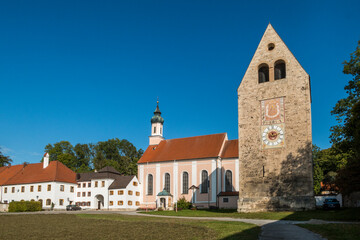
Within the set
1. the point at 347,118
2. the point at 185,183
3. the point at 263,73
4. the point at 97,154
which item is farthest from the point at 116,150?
the point at 347,118

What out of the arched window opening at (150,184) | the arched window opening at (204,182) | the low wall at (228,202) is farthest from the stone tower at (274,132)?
the arched window opening at (150,184)

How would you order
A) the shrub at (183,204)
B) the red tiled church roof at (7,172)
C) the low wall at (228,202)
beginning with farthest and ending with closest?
1. the red tiled church roof at (7,172)
2. the shrub at (183,204)
3. the low wall at (228,202)

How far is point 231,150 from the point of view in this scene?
51312 millimetres

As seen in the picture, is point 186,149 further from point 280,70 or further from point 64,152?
point 64,152

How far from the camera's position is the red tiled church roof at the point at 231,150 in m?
50.3

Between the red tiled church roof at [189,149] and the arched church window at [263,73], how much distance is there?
1907cm

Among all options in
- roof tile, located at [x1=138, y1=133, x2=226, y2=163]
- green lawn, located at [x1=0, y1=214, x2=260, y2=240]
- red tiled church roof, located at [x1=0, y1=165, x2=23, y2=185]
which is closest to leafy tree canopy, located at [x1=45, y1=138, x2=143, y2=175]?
red tiled church roof, located at [x1=0, y1=165, x2=23, y2=185]

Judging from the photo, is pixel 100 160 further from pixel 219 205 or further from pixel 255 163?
pixel 255 163

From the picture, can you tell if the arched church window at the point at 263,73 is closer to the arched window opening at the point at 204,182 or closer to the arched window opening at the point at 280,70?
the arched window opening at the point at 280,70

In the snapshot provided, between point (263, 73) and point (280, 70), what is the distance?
1694 millimetres

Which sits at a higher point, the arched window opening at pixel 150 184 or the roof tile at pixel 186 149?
the roof tile at pixel 186 149

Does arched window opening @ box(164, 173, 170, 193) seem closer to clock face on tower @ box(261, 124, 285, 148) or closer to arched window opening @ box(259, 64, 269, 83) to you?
clock face on tower @ box(261, 124, 285, 148)

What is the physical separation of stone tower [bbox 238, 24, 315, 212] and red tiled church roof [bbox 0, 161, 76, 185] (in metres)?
38.4

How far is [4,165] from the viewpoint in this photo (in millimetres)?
73438
